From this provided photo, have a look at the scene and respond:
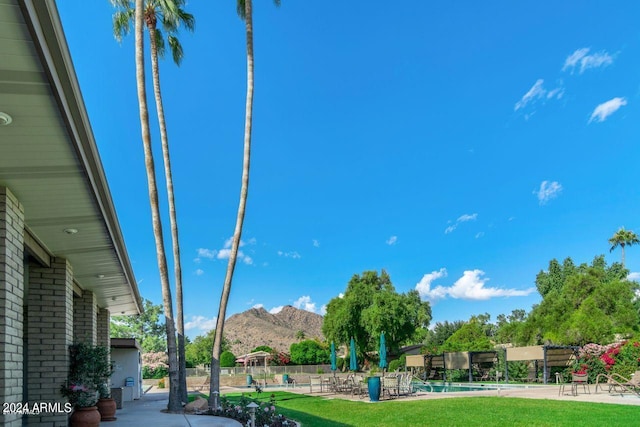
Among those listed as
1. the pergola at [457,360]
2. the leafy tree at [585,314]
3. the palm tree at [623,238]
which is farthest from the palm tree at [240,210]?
the palm tree at [623,238]

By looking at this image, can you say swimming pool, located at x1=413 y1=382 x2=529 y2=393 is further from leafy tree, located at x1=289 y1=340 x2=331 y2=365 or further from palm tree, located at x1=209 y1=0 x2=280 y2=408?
leafy tree, located at x1=289 y1=340 x2=331 y2=365

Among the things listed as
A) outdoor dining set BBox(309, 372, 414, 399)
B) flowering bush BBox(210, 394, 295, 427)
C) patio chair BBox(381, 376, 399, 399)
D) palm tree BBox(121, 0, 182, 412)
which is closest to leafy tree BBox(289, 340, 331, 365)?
outdoor dining set BBox(309, 372, 414, 399)

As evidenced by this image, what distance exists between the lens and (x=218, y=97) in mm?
47969

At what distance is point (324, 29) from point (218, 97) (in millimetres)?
10608

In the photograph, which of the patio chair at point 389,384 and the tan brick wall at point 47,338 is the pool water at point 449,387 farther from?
the tan brick wall at point 47,338

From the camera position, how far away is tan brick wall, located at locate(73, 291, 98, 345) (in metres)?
13.5

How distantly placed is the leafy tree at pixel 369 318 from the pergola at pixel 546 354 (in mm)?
16278

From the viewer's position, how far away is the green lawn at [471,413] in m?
11.9

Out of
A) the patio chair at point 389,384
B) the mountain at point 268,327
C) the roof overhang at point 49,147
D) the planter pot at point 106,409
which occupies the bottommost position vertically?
the mountain at point 268,327

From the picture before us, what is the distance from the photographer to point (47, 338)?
9.28 meters

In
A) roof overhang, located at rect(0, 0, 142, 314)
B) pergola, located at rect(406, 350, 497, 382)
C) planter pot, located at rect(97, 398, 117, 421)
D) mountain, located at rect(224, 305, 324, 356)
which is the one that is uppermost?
roof overhang, located at rect(0, 0, 142, 314)

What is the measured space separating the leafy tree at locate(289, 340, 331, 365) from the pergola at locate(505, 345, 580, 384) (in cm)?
2701

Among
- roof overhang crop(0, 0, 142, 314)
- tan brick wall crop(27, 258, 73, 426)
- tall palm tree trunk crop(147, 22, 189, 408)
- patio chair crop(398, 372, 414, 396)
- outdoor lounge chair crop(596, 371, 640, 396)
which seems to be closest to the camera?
roof overhang crop(0, 0, 142, 314)

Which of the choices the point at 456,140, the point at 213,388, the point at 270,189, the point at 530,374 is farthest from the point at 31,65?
the point at 270,189
